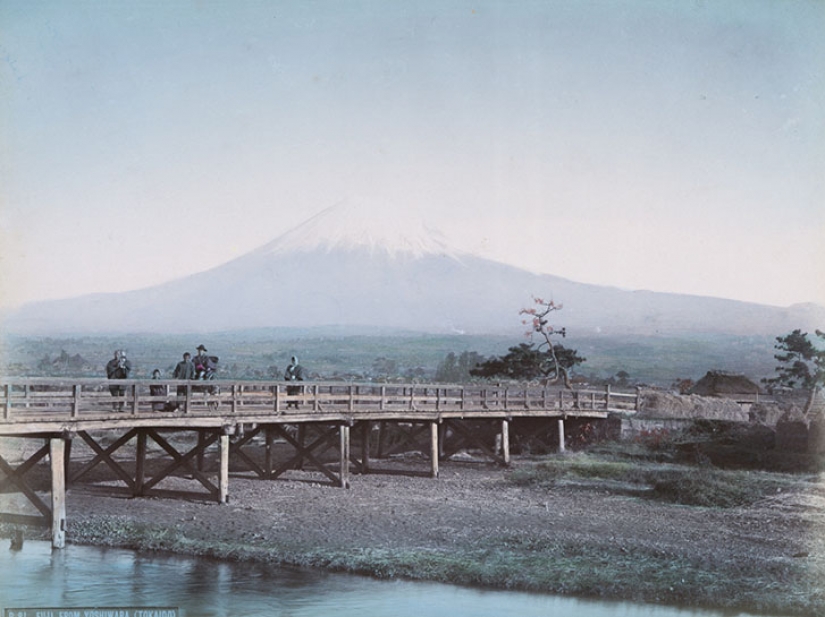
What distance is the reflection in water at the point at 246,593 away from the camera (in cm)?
1992

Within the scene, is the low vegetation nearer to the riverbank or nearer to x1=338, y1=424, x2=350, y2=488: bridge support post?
the riverbank

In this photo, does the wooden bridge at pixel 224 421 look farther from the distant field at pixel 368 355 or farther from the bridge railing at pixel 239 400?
the distant field at pixel 368 355

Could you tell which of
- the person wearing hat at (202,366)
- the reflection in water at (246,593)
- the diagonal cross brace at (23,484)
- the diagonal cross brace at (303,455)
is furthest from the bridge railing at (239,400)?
the reflection in water at (246,593)

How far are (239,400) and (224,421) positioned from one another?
103 cm

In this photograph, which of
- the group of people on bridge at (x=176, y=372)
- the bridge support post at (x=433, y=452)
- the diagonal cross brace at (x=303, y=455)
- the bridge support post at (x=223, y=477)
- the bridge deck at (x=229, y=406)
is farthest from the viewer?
the bridge support post at (x=433, y=452)

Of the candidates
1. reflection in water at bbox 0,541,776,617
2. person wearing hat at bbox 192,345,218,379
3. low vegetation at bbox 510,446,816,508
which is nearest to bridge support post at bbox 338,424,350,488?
person wearing hat at bbox 192,345,218,379

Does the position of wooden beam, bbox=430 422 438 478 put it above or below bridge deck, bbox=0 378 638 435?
below

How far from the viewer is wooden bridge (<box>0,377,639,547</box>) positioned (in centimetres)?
2422

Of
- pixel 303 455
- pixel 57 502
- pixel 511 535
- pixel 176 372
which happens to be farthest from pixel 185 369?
pixel 511 535

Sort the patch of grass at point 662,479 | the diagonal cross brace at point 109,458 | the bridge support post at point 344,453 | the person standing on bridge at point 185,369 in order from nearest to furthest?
the diagonal cross brace at point 109,458, the person standing on bridge at point 185,369, the patch of grass at point 662,479, the bridge support post at point 344,453

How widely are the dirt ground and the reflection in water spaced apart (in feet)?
5.97

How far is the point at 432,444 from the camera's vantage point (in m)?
37.1

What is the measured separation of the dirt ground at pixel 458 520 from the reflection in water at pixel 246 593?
1818mm

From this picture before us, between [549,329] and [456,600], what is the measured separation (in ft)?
141
